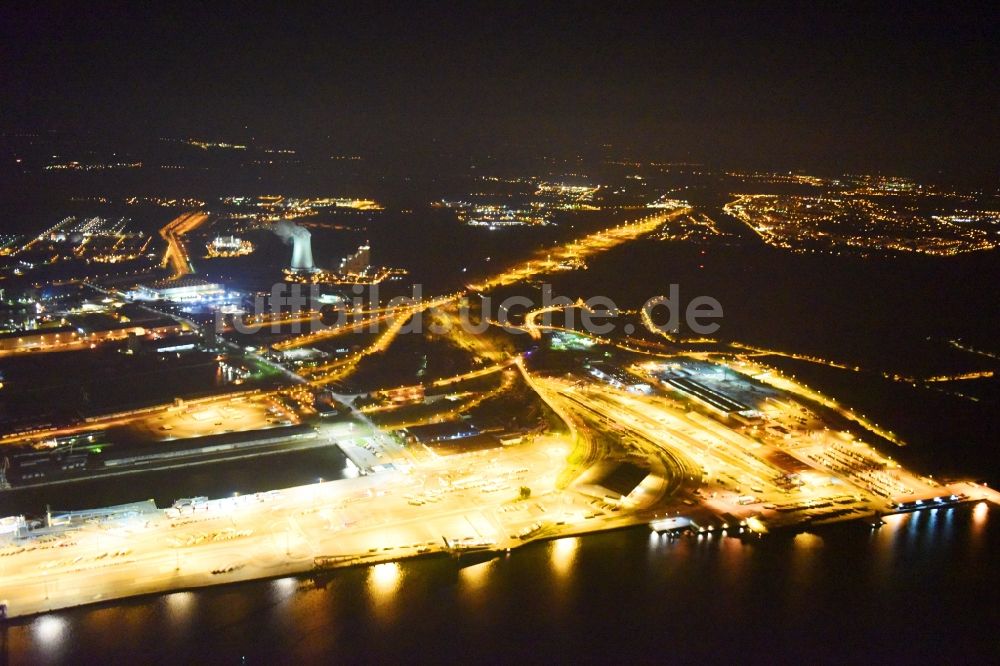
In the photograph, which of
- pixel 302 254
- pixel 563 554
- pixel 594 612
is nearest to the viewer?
pixel 594 612

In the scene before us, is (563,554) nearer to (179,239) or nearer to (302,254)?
(302,254)

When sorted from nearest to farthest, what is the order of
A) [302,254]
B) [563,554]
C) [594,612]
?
[594,612] → [563,554] → [302,254]

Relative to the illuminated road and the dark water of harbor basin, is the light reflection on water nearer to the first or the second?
the dark water of harbor basin

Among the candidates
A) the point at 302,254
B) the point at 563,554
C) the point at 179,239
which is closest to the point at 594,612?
the point at 563,554

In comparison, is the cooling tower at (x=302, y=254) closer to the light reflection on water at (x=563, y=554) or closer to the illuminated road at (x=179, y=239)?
the illuminated road at (x=179, y=239)

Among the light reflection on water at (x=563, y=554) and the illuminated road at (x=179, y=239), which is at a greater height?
the illuminated road at (x=179, y=239)

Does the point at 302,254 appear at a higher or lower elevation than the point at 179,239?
lower

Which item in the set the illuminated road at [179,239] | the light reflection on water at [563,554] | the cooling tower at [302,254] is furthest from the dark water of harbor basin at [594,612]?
the cooling tower at [302,254]

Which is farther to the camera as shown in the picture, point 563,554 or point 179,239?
point 179,239

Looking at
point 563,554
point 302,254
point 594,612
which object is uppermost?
point 302,254

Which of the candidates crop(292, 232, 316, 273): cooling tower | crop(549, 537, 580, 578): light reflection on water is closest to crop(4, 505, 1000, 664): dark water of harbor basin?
crop(549, 537, 580, 578): light reflection on water

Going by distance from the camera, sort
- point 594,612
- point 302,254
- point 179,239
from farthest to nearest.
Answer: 1. point 179,239
2. point 302,254
3. point 594,612
